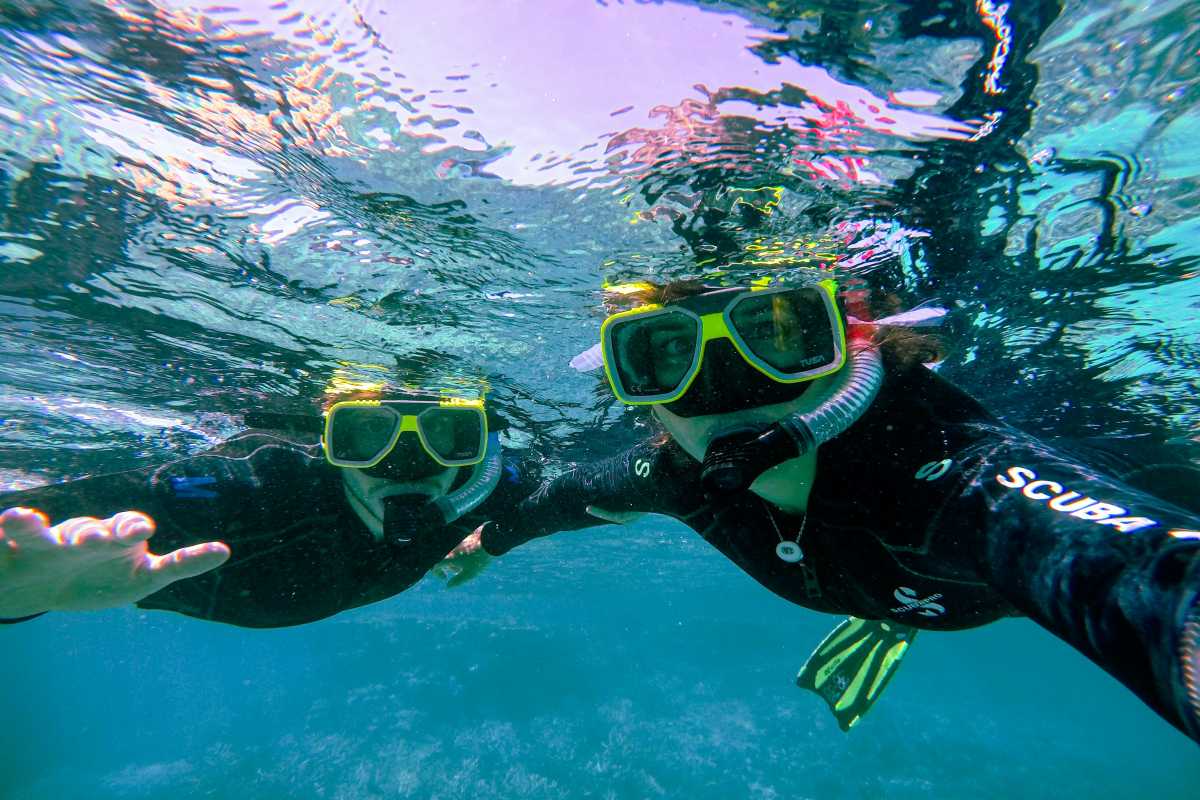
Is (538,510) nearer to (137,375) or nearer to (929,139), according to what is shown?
(929,139)

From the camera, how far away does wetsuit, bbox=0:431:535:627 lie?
15.2ft

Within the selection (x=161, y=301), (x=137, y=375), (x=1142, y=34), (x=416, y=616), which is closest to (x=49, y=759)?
(x=416, y=616)

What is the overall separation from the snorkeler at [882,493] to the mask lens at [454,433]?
1.67 meters

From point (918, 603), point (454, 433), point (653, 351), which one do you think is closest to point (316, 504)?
point (454, 433)

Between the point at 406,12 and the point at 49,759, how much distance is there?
60.4m

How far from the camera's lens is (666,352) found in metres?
4.00

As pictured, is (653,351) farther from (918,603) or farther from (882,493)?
(918,603)

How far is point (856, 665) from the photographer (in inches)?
→ 291

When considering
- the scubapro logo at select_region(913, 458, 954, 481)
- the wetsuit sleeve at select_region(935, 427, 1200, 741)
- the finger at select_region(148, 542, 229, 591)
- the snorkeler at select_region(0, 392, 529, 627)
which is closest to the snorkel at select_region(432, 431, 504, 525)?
the snorkeler at select_region(0, 392, 529, 627)

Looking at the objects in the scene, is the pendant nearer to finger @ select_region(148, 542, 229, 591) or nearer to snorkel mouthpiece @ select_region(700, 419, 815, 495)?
snorkel mouthpiece @ select_region(700, 419, 815, 495)

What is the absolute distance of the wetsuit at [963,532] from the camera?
1630 mm

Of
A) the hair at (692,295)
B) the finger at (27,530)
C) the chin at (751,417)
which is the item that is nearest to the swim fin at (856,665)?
the hair at (692,295)

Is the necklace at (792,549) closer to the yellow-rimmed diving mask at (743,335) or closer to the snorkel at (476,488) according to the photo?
the yellow-rimmed diving mask at (743,335)

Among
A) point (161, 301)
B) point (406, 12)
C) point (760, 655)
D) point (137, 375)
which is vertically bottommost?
point (760, 655)
